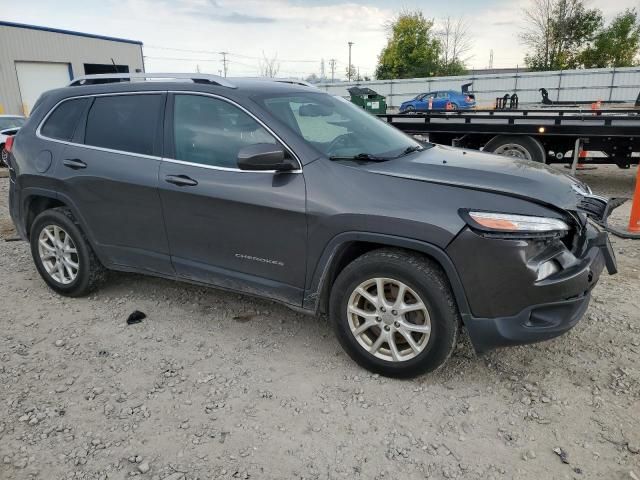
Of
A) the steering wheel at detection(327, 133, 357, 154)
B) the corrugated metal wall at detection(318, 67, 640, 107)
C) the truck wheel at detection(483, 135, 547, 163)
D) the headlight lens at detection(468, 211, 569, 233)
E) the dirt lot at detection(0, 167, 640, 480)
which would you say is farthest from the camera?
the corrugated metal wall at detection(318, 67, 640, 107)

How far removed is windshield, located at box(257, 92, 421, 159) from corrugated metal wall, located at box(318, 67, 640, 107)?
32875 millimetres

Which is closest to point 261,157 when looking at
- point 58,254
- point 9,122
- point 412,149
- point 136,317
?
point 412,149

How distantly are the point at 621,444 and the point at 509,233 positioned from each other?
1190mm

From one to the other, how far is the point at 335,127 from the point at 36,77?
30945 mm

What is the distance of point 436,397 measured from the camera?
2951 millimetres

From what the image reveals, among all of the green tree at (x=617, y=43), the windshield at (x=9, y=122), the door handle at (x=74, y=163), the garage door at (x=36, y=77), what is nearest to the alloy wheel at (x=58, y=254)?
the door handle at (x=74, y=163)

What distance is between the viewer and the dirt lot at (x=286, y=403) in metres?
2.47

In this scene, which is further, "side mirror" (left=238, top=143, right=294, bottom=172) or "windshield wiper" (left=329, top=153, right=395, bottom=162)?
"windshield wiper" (left=329, top=153, right=395, bottom=162)

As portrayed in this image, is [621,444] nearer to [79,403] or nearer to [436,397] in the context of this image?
[436,397]

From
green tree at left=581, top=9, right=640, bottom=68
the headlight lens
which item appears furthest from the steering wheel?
green tree at left=581, top=9, right=640, bottom=68

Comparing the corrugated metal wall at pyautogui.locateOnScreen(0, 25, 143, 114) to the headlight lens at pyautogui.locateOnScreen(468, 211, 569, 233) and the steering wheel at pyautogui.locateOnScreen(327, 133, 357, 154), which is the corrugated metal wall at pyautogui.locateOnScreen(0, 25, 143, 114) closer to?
the steering wheel at pyautogui.locateOnScreen(327, 133, 357, 154)

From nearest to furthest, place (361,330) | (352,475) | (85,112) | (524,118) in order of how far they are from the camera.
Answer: (352,475)
(361,330)
(85,112)
(524,118)

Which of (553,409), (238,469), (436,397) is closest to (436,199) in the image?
(436,397)

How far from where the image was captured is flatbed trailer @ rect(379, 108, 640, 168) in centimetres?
798
